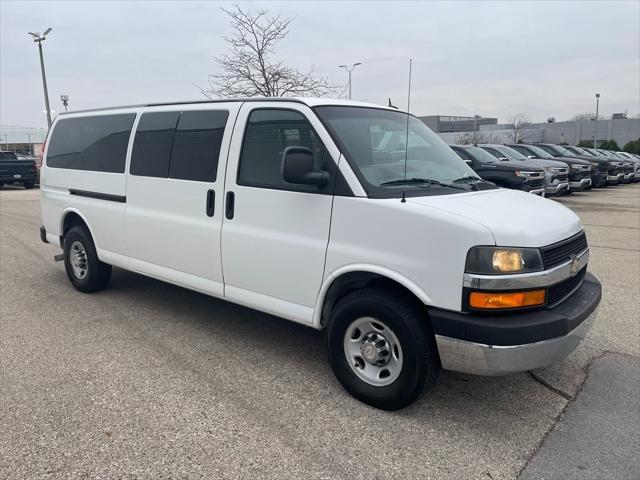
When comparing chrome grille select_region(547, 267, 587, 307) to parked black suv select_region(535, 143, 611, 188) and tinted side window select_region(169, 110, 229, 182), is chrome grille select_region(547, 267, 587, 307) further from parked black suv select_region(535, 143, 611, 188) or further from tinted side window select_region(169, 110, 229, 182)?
parked black suv select_region(535, 143, 611, 188)

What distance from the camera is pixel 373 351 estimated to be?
11.5 feet

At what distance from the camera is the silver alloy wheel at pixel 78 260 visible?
6.11 meters

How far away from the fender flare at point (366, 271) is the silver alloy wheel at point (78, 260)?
3530mm

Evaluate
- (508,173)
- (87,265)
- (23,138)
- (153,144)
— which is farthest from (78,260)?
(23,138)

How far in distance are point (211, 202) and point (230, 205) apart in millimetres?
235

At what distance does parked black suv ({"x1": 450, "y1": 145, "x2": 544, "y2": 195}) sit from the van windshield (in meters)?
8.72

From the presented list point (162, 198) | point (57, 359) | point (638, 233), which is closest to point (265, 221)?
point (162, 198)

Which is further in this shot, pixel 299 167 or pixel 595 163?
pixel 595 163

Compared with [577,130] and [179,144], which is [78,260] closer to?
[179,144]

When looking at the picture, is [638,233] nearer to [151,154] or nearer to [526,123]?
[151,154]

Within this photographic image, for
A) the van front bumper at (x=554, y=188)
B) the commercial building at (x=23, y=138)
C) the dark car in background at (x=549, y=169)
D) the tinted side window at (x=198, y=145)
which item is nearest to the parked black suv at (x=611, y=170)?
the dark car in background at (x=549, y=169)

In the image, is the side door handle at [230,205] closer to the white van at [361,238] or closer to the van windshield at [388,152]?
the white van at [361,238]

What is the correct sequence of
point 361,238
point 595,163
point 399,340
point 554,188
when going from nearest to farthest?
1. point 399,340
2. point 361,238
3. point 554,188
4. point 595,163

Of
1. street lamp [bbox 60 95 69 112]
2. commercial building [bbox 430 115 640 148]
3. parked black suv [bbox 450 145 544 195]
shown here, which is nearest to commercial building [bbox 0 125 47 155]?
street lamp [bbox 60 95 69 112]
